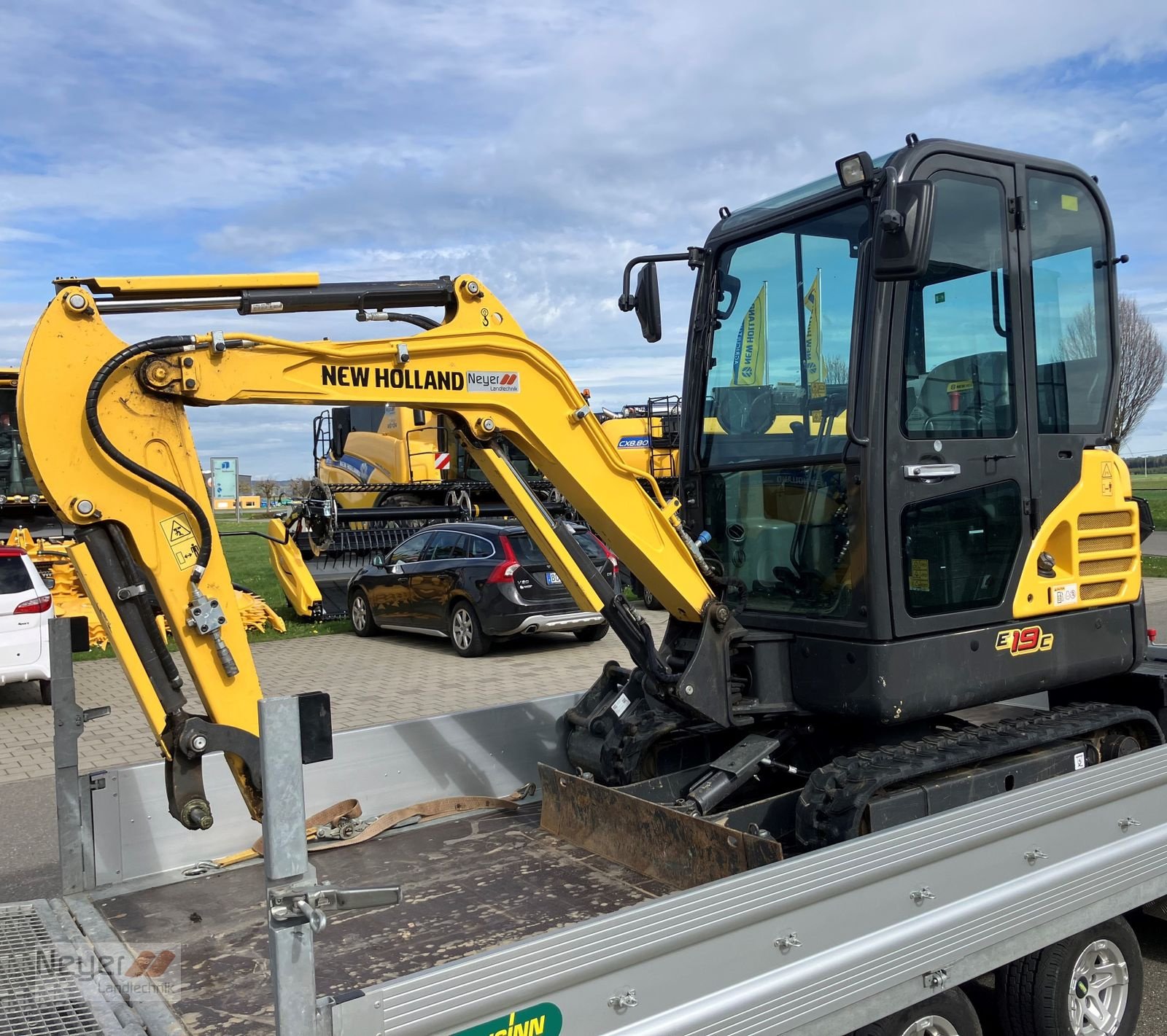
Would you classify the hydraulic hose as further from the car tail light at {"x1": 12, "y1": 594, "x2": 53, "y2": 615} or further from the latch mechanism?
the car tail light at {"x1": 12, "y1": 594, "x2": 53, "y2": 615}

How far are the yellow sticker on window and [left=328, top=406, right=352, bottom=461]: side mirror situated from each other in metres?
20.4

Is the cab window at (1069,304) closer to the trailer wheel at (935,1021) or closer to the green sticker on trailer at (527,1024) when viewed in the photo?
the trailer wheel at (935,1021)

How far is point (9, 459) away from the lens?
1847cm

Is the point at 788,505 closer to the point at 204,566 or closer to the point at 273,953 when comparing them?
the point at 204,566

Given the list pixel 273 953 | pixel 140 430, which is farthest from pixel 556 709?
pixel 273 953

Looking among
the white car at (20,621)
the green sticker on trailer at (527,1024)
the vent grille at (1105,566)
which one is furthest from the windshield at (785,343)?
the white car at (20,621)

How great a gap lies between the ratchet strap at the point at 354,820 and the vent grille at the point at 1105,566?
274 centimetres

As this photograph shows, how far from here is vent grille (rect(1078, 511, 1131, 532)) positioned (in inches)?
185

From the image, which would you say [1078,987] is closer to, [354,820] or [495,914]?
[495,914]

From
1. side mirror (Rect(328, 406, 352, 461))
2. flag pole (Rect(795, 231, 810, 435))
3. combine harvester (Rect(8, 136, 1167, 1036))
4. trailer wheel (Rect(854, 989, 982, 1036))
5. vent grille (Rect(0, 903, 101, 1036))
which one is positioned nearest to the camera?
vent grille (Rect(0, 903, 101, 1036))

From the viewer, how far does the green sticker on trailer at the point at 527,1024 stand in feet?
8.08

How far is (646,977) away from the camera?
2715mm

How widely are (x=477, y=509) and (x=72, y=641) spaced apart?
45.1 feet

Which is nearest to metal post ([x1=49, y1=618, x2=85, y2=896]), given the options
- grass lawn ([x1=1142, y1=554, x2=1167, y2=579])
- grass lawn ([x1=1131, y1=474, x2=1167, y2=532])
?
grass lawn ([x1=1142, y1=554, x2=1167, y2=579])
